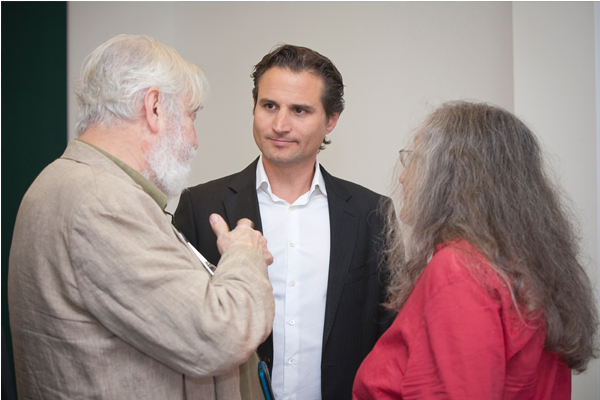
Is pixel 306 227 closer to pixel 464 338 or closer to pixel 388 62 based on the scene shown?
pixel 464 338

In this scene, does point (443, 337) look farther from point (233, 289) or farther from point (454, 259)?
point (233, 289)

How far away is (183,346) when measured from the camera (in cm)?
103

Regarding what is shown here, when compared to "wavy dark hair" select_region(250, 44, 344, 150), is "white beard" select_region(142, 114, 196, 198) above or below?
below

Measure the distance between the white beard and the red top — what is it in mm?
773

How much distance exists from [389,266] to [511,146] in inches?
32.8

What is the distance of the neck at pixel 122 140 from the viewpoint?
125cm

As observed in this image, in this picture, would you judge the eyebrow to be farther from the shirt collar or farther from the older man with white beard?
the older man with white beard

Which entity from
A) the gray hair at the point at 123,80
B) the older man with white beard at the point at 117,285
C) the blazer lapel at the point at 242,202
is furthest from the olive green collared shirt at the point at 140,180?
Result: the blazer lapel at the point at 242,202

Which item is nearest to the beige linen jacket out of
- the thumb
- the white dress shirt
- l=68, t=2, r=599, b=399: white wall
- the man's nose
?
the thumb

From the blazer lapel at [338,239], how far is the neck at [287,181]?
13 centimetres

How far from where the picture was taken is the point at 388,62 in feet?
10.2

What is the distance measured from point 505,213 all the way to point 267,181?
1.14 metres

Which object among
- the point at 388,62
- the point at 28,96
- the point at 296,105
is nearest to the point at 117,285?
the point at 296,105

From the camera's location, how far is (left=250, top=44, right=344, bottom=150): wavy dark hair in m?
2.09
